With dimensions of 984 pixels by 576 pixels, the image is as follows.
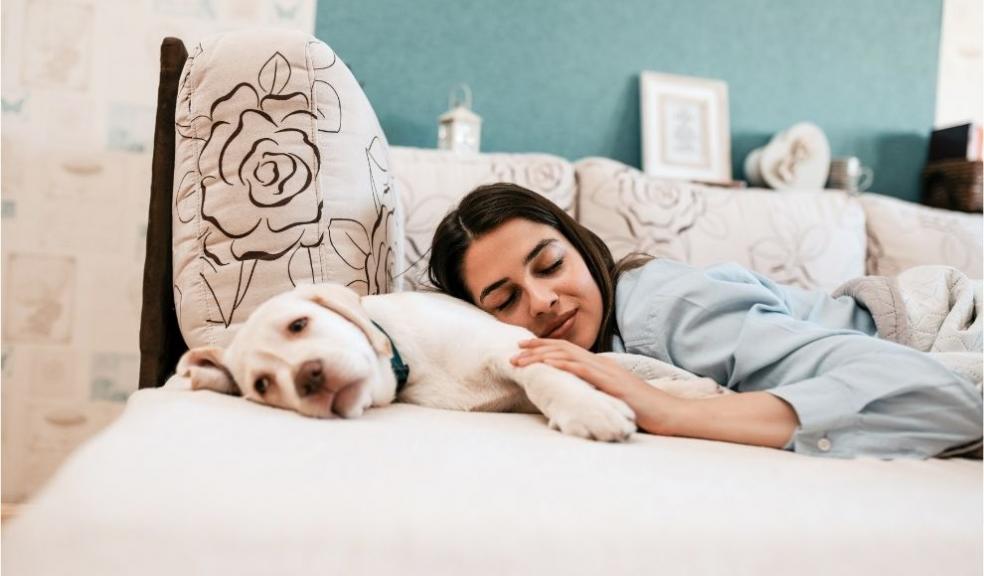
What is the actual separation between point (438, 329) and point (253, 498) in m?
0.54

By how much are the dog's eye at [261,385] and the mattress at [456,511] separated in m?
0.17

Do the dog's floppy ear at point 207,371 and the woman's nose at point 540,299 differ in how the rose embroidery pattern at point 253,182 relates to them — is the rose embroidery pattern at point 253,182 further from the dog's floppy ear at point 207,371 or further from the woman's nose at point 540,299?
the woman's nose at point 540,299

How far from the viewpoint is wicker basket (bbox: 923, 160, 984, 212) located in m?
2.54

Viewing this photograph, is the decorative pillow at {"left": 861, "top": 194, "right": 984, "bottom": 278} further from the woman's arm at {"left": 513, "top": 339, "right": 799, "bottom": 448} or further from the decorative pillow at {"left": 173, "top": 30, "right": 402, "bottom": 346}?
the decorative pillow at {"left": 173, "top": 30, "right": 402, "bottom": 346}

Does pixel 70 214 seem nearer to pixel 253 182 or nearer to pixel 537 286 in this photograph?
pixel 253 182

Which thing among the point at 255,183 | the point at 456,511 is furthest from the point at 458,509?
the point at 255,183

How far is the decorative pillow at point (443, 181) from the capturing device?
1.80 meters

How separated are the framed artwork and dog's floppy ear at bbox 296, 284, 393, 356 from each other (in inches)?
68.1

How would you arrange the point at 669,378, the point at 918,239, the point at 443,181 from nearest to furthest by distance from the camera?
the point at 669,378 → the point at 443,181 → the point at 918,239

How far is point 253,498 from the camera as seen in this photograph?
1.90 ft

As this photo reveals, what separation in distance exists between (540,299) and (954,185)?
7.23 ft

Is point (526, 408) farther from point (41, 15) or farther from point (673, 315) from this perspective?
point (41, 15)

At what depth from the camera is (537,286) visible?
1.27m

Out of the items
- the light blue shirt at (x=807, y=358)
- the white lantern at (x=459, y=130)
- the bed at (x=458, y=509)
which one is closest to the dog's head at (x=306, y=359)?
the bed at (x=458, y=509)
